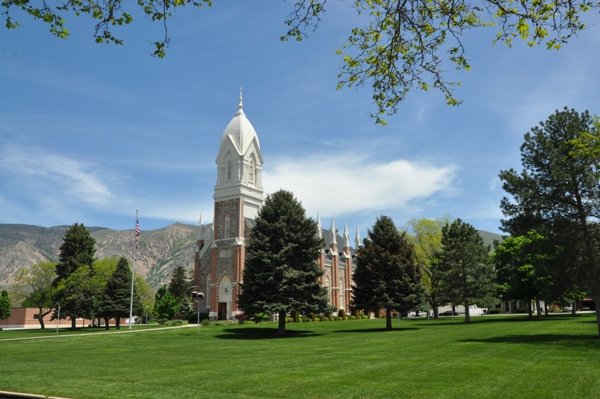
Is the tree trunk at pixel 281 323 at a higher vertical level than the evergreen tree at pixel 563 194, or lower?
lower

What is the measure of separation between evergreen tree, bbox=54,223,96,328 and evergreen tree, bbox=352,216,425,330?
1309 inches

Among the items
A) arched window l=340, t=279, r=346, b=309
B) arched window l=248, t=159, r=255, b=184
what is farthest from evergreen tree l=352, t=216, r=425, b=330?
arched window l=340, t=279, r=346, b=309

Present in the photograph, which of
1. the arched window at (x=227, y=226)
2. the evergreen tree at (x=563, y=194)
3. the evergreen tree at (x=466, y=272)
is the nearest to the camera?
the evergreen tree at (x=563, y=194)

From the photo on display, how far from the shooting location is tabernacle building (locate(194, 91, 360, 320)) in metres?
56.2

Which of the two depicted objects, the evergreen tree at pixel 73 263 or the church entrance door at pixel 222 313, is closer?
the evergreen tree at pixel 73 263

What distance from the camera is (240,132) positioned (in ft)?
200

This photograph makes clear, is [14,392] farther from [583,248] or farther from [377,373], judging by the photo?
[583,248]

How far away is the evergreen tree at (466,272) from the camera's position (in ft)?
152

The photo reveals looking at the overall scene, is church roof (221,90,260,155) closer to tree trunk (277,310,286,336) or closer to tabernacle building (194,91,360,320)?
tabernacle building (194,91,360,320)

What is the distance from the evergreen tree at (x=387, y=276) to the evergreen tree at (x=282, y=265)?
4758 millimetres

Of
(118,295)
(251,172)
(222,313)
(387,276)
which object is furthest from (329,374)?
(251,172)

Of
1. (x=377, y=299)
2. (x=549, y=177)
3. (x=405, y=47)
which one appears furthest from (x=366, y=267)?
(x=405, y=47)

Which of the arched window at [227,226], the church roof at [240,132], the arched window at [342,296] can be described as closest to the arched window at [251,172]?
the church roof at [240,132]

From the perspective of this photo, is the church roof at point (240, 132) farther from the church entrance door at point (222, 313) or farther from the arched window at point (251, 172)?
the church entrance door at point (222, 313)
